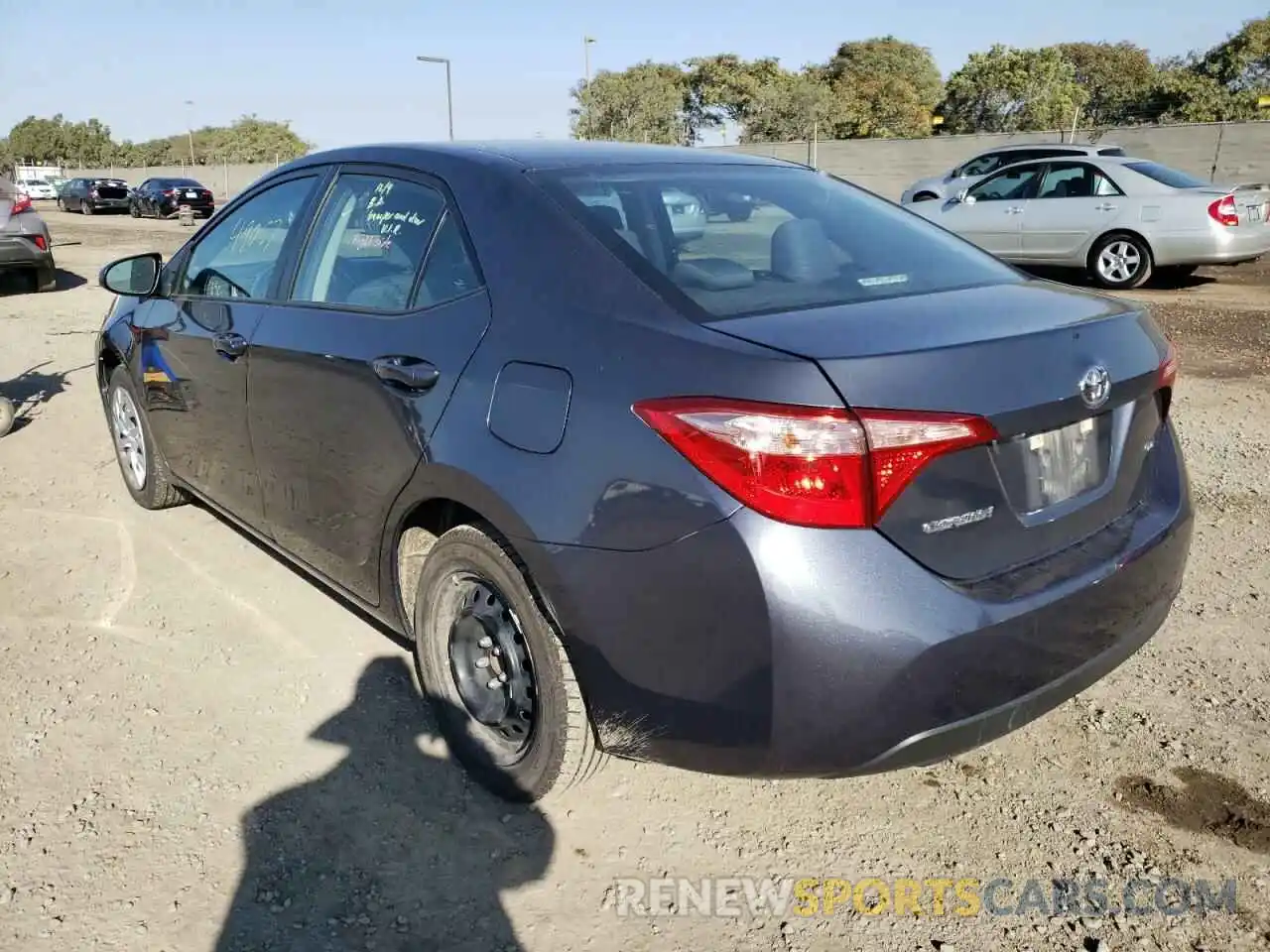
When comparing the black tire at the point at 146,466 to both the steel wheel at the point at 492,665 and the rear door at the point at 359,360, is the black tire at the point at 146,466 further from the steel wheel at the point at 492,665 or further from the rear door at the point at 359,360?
the steel wheel at the point at 492,665

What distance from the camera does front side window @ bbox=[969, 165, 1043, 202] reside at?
40.4ft

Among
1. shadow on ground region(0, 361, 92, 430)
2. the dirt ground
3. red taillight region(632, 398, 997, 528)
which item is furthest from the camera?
shadow on ground region(0, 361, 92, 430)

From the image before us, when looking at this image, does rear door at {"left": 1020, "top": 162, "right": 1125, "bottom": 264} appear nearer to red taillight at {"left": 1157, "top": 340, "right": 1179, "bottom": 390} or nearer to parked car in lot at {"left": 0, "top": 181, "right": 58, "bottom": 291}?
red taillight at {"left": 1157, "top": 340, "right": 1179, "bottom": 390}

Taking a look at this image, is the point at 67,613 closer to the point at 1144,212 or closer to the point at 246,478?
the point at 246,478

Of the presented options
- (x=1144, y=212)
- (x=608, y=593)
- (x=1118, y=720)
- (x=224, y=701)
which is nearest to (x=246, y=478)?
(x=224, y=701)

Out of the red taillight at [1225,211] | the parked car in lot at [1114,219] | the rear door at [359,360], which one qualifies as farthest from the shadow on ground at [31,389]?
the red taillight at [1225,211]

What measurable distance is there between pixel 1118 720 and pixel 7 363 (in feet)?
28.7

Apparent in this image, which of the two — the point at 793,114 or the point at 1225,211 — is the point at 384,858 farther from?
the point at 793,114

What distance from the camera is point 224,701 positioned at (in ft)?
10.6

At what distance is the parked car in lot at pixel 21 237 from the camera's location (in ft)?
40.5

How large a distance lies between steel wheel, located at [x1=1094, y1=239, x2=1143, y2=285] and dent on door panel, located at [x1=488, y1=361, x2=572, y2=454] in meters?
11.1

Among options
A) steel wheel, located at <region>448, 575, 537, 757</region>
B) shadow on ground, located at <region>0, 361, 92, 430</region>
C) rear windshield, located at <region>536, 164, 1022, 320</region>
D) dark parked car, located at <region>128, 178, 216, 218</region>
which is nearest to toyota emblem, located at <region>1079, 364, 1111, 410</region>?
rear windshield, located at <region>536, 164, 1022, 320</region>

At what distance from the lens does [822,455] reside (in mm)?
1906

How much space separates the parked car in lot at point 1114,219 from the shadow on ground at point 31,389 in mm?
10262
